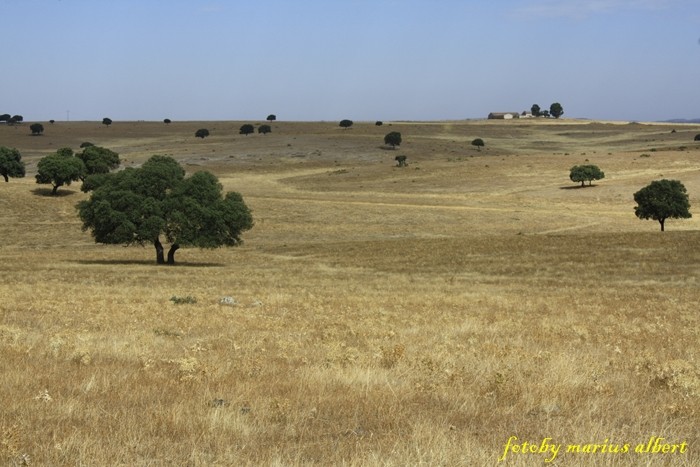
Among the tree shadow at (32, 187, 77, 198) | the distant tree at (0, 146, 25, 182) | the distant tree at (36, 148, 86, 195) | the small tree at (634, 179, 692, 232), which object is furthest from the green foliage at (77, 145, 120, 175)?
the small tree at (634, 179, 692, 232)

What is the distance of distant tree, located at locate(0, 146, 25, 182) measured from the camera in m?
114

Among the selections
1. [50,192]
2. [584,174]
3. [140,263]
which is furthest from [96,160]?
[584,174]

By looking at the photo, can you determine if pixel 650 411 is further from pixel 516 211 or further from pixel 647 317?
pixel 516 211

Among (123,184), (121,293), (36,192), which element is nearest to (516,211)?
(123,184)

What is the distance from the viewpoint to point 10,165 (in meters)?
114

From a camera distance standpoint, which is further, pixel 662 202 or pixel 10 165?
pixel 10 165

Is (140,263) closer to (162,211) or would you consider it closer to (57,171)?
(162,211)

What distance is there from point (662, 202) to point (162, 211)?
160 ft

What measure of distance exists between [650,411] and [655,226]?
75.9m

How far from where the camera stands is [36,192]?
318 feet

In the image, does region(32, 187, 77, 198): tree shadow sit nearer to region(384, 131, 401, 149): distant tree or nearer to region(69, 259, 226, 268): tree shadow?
region(69, 259, 226, 268): tree shadow

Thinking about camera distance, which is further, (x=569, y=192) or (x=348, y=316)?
(x=569, y=192)

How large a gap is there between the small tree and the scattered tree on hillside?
41375 millimetres

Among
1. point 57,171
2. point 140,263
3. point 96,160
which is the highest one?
point 96,160
